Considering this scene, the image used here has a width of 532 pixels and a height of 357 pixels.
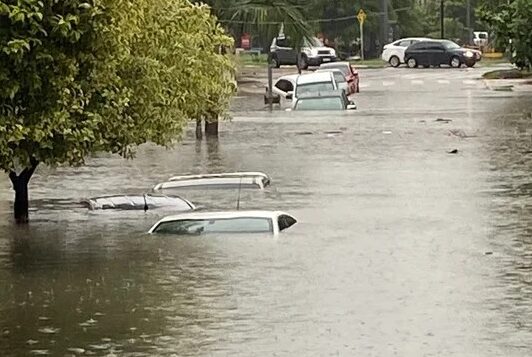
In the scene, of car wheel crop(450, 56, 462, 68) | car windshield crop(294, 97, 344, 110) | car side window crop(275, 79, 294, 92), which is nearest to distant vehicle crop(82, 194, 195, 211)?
car windshield crop(294, 97, 344, 110)

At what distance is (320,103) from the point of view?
48156mm

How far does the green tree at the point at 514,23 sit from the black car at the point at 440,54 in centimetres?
1949

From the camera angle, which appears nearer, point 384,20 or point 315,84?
point 315,84

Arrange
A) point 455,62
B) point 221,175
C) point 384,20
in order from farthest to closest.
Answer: point 384,20 < point 455,62 < point 221,175

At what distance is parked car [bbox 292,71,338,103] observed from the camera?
49250mm

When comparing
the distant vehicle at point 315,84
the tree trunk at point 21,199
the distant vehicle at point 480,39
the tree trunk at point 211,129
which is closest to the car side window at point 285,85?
the distant vehicle at point 315,84

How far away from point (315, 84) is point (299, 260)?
30.4 m

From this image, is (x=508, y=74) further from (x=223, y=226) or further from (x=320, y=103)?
(x=223, y=226)

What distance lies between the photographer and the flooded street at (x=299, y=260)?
14297 millimetres

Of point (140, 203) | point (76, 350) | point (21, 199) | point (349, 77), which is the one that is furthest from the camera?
point (349, 77)

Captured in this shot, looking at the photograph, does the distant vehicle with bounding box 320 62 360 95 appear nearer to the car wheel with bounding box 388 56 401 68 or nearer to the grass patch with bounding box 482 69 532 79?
the grass patch with bounding box 482 69 532 79

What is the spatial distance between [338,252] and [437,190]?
7498 millimetres

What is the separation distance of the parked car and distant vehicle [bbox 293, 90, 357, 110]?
30 cm

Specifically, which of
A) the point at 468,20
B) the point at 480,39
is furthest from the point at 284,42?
the point at 468,20
